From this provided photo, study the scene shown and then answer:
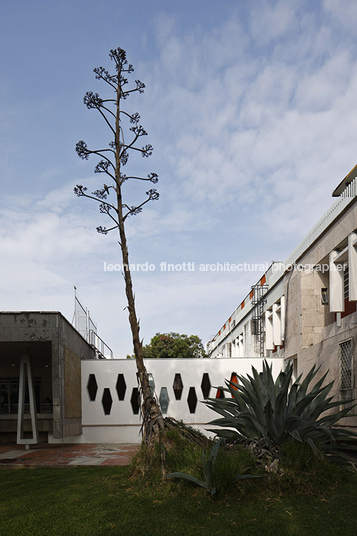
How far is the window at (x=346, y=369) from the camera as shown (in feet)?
44.2

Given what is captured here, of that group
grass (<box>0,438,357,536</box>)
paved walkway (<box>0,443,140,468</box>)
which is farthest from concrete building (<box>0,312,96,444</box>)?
grass (<box>0,438,357,536</box>)

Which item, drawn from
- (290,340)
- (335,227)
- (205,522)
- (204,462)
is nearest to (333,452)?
(204,462)

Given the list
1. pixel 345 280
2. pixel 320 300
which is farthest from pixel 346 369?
pixel 320 300

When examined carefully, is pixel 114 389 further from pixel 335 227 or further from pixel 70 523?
pixel 70 523

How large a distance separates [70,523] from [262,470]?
2537 millimetres

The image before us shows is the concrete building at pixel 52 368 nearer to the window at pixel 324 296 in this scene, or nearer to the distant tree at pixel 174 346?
the window at pixel 324 296

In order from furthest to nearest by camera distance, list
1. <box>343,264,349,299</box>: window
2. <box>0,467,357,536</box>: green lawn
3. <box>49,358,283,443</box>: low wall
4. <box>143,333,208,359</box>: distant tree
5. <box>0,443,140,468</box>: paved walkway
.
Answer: <box>143,333,208,359</box>: distant tree
<box>49,358,283,443</box>: low wall
<box>343,264,349,299</box>: window
<box>0,443,140,468</box>: paved walkway
<box>0,467,357,536</box>: green lawn

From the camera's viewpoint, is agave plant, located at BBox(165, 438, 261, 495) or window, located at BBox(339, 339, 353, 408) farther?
window, located at BBox(339, 339, 353, 408)

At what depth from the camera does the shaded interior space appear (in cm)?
1744

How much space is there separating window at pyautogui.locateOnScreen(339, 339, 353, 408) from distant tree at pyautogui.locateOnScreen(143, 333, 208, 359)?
37.4m

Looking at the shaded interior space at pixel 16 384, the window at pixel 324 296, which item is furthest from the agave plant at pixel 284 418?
the shaded interior space at pixel 16 384

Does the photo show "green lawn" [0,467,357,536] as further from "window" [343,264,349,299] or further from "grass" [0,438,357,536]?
"window" [343,264,349,299]

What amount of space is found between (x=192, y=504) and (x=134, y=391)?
1472 cm

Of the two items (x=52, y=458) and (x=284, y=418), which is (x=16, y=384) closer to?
(x=52, y=458)
